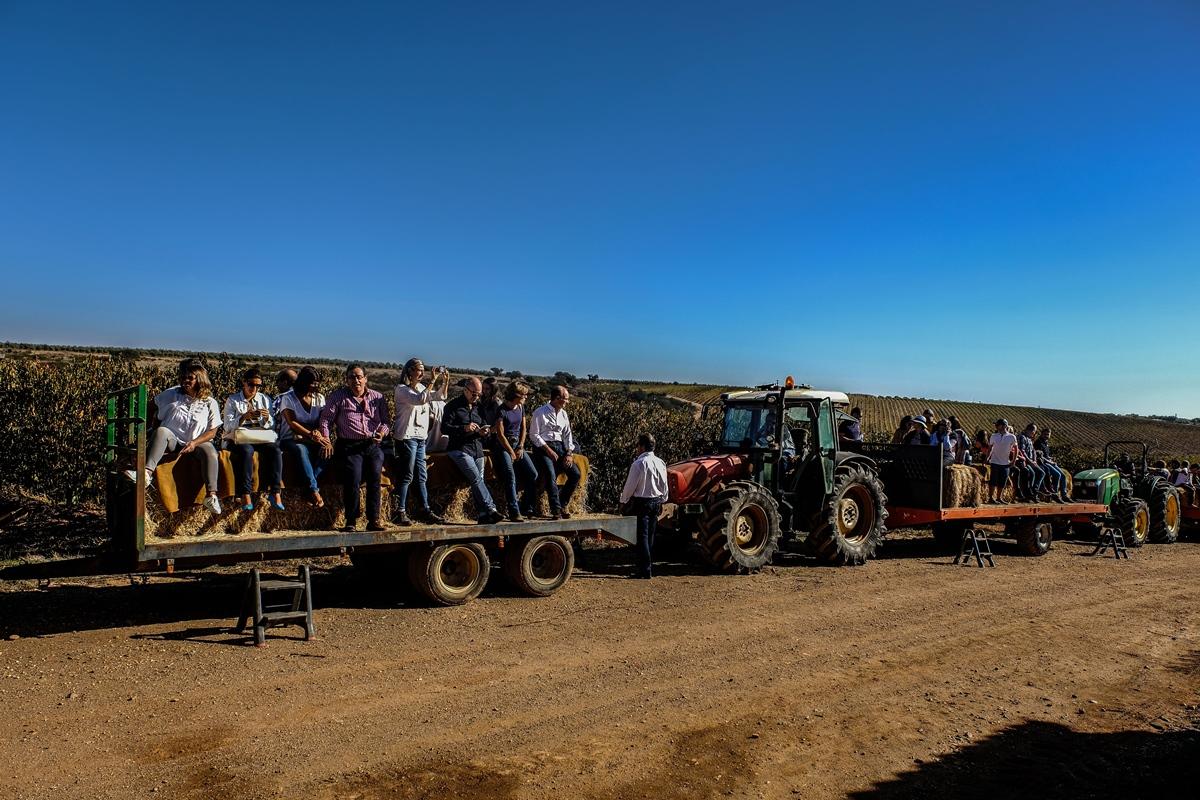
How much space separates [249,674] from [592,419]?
40.1ft

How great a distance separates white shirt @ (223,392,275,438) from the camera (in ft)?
26.2

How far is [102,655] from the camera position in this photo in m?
6.91

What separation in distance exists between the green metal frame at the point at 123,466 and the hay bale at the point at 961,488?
11429 mm

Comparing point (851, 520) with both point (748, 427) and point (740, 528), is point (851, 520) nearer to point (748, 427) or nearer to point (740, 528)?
point (748, 427)

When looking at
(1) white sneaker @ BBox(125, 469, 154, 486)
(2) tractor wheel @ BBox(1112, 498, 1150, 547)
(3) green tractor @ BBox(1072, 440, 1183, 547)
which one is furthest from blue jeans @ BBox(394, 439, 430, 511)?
(2) tractor wheel @ BBox(1112, 498, 1150, 547)

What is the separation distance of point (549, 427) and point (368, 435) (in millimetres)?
2355

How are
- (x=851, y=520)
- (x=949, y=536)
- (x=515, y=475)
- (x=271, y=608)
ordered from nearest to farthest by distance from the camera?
(x=271, y=608), (x=515, y=475), (x=851, y=520), (x=949, y=536)

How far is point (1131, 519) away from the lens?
653 inches

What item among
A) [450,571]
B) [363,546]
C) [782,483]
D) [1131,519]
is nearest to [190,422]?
[363,546]

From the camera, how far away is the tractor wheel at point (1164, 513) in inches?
698

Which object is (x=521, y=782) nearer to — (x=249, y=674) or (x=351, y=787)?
(x=351, y=787)

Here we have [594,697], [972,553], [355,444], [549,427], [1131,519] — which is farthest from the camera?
[1131,519]

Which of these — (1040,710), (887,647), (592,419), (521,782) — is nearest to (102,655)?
(521,782)

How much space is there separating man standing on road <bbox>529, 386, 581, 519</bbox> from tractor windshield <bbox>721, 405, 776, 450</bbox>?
11.3 ft
